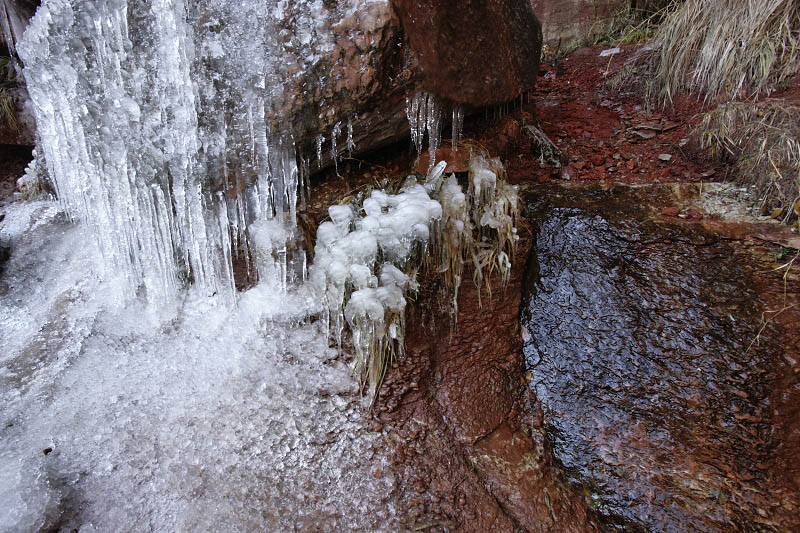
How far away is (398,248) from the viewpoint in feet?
8.15

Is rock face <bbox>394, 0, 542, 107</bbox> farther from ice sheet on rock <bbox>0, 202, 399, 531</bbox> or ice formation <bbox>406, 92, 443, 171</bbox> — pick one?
ice sheet on rock <bbox>0, 202, 399, 531</bbox>

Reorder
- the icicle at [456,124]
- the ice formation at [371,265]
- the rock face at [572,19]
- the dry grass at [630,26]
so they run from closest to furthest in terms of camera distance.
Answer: the ice formation at [371,265], the icicle at [456,124], the dry grass at [630,26], the rock face at [572,19]

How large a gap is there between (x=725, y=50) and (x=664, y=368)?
280 centimetres

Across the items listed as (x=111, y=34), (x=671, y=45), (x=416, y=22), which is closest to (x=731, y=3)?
(x=671, y=45)

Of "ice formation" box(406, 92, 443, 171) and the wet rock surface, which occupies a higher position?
"ice formation" box(406, 92, 443, 171)

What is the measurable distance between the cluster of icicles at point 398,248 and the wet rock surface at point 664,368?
1.16 feet

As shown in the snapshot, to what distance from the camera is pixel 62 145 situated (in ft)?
10.6

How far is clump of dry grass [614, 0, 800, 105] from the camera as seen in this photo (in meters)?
3.29

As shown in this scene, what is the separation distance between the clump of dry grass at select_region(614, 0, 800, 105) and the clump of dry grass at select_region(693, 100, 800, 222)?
40cm

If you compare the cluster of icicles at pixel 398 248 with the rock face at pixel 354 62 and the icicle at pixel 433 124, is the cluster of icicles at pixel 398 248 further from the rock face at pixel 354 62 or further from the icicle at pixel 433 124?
the rock face at pixel 354 62

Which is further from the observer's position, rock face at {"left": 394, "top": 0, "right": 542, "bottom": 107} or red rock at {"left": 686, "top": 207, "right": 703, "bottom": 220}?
red rock at {"left": 686, "top": 207, "right": 703, "bottom": 220}

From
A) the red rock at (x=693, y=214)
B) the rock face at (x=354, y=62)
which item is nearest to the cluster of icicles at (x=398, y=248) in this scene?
the rock face at (x=354, y=62)

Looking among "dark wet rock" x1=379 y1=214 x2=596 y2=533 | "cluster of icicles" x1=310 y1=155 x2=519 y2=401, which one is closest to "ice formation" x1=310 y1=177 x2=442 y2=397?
"cluster of icicles" x1=310 y1=155 x2=519 y2=401

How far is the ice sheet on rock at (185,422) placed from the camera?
1845mm
